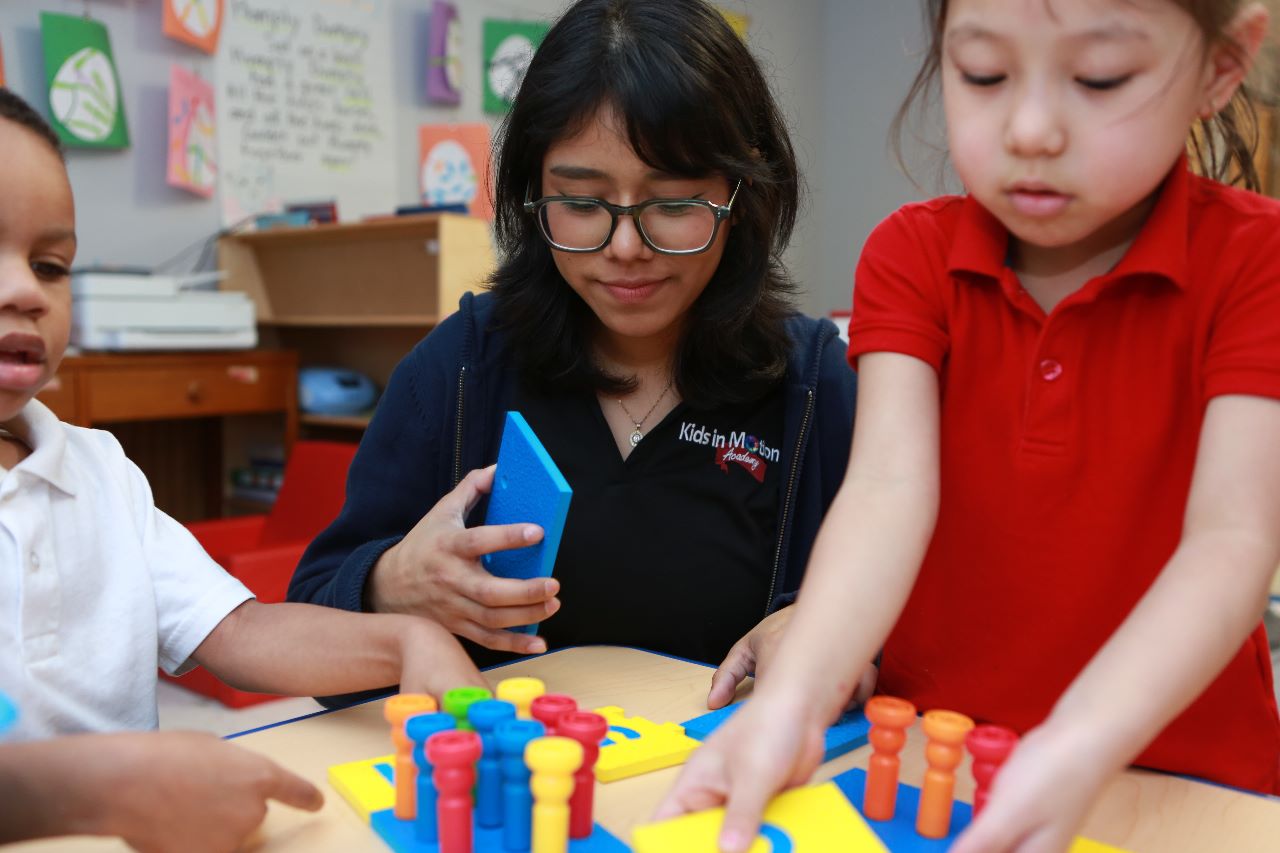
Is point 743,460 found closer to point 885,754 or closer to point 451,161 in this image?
point 885,754

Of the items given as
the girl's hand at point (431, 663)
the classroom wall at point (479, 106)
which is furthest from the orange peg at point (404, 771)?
the classroom wall at point (479, 106)

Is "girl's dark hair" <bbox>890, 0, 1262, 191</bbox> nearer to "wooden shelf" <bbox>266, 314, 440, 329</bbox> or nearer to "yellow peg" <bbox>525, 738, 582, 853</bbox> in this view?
"yellow peg" <bbox>525, 738, 582, 853</bbox>

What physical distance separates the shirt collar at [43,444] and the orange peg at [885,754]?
0.63 meters

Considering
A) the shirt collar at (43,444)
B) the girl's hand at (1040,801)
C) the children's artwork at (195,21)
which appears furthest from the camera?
the children's artwork at (195,21)

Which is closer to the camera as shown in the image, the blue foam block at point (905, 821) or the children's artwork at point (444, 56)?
the blue foam block at point (905, 821)

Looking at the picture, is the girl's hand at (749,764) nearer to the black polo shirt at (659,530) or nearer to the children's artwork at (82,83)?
the black polo shirt at (659,530)

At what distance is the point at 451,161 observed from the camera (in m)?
3.53

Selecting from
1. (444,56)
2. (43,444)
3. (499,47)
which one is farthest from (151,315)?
(43,444)

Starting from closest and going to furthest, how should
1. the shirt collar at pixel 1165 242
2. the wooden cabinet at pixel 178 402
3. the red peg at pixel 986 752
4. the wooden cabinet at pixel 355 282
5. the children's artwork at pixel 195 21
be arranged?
the red peg at pixel 986 752 → the shirt collar at pixel 1165 242 → the wooden cabinet at pixel 178 402 → the wooden cabinet at pixel 355 282 → the children's artwork at pixel 195 21

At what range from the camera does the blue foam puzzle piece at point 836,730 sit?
0.74 metres

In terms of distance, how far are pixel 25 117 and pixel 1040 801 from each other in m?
0.82

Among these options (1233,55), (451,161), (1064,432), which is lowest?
(1064,432)

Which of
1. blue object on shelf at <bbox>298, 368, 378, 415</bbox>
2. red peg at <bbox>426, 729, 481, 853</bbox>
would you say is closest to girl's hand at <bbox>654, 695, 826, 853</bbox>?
red peg at <bbox>426, 729, 481, 853</bbox>

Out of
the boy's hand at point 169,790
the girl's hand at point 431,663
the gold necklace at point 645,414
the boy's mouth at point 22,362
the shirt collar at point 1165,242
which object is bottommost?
the girl's hand at point 431,663
